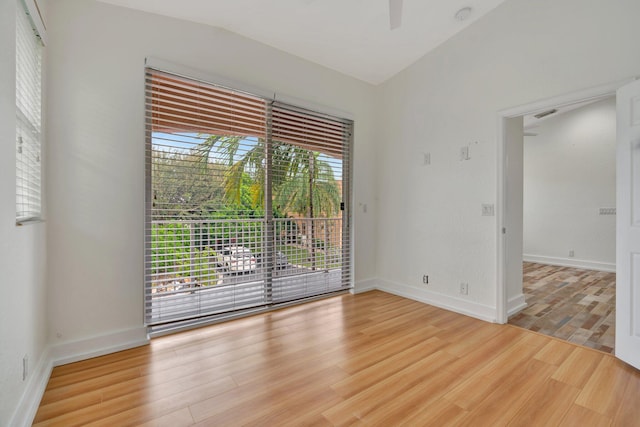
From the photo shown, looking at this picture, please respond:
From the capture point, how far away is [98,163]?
7.48ft

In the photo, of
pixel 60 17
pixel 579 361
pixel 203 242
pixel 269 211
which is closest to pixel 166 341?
pixel 203 242

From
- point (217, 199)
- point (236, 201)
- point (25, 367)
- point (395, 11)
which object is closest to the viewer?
point (25, 367)

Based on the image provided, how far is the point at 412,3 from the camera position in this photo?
9.17 ft

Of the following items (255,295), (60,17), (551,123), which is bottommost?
(255,295)

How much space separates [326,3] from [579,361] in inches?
145

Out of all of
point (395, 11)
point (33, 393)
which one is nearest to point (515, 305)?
point (395, 11)

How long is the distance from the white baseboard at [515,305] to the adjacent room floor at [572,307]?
2.0 inches

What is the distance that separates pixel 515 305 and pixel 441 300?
2.69ft

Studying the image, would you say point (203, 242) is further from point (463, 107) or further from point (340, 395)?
point (463, 107)

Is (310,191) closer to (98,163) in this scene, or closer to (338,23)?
(338,23)

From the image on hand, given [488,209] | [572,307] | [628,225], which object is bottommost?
[572,307]

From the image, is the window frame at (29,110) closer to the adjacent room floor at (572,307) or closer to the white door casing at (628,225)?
the white door casing at (628,225)

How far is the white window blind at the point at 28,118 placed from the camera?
163 cm

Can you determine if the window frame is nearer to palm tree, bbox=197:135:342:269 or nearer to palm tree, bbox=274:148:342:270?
palm tree, bbox=197:135:342:269
